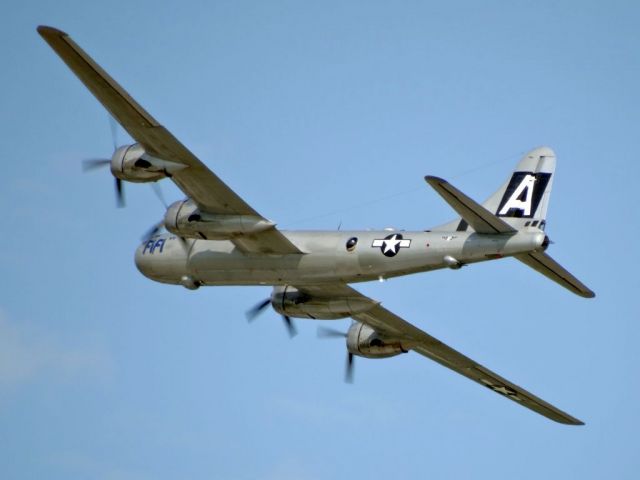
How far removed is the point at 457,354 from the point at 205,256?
10905 mm

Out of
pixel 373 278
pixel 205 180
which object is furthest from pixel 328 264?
pixel 205 180

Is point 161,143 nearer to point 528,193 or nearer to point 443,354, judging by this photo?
point 528,193

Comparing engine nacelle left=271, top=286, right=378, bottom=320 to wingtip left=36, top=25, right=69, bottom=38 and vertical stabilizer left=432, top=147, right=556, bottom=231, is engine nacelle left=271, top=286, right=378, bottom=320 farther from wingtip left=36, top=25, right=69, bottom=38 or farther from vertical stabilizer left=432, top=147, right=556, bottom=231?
Result: wingtip left=36, top=25, right=69, bottom=38

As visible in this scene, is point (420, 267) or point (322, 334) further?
point (322, 334)

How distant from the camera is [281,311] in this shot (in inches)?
2112

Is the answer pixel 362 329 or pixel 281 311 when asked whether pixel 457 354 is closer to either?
pixel 362 329

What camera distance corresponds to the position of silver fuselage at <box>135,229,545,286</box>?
1809 inches

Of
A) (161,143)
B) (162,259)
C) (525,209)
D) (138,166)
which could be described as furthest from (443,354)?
(161,143)

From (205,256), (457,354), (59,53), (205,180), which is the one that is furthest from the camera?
(457,354)

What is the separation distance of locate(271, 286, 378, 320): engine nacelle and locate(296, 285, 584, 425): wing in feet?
0.73

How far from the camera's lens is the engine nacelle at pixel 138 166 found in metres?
47.2

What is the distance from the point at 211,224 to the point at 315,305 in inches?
250

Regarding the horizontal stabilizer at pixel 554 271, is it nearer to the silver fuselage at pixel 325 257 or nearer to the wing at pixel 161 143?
the silver fuselage at pixel 325 257

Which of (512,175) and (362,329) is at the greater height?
(512,175)
